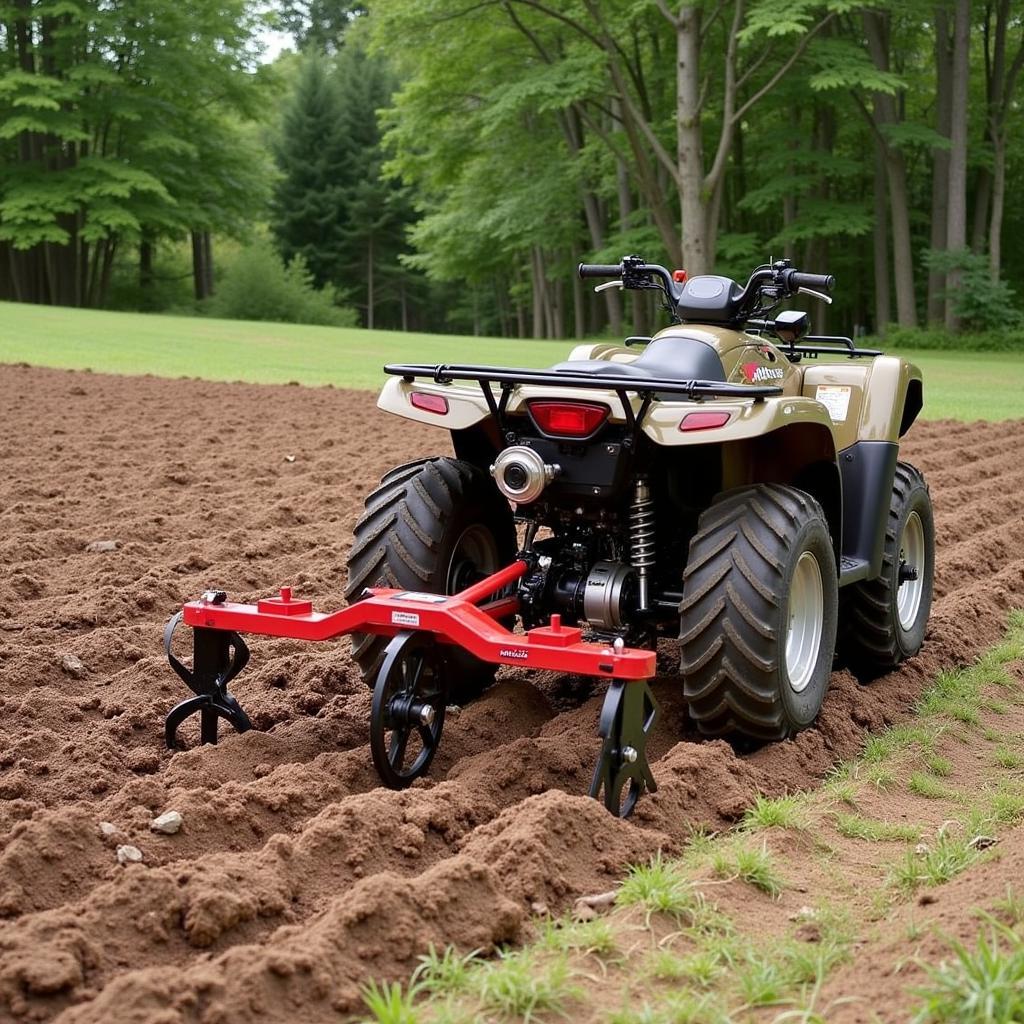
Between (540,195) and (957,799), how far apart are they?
36165mm

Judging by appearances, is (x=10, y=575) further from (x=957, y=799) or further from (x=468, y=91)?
(x=468, y=91)

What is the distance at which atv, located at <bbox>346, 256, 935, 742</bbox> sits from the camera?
16.3ft

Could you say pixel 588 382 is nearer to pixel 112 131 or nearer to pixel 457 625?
pixel 457 625

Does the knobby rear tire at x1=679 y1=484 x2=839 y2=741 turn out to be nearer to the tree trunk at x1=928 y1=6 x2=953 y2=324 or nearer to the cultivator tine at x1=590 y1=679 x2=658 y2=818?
the cultivator tine at x1=590 y1=679 x2=658 y2=818

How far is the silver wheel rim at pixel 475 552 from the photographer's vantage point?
18.5 ft

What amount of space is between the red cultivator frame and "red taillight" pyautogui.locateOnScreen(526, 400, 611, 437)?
0.57 metres

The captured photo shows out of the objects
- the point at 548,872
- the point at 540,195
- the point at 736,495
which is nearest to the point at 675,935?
the point at 548,872

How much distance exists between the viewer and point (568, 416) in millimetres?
5098

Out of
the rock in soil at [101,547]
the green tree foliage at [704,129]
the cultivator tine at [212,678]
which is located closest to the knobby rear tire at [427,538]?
the cultivator tine at [212,678]

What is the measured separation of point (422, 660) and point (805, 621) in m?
1.53

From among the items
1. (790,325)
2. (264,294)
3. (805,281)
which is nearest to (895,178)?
(264,294)

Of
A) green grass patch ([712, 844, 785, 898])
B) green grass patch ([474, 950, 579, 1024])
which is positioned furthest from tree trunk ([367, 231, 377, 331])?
green grass patch ([474, 950, 579, 1024])

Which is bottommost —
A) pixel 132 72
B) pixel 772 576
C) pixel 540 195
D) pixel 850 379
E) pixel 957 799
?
pixel 957 799

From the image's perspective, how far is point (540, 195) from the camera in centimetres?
3972
